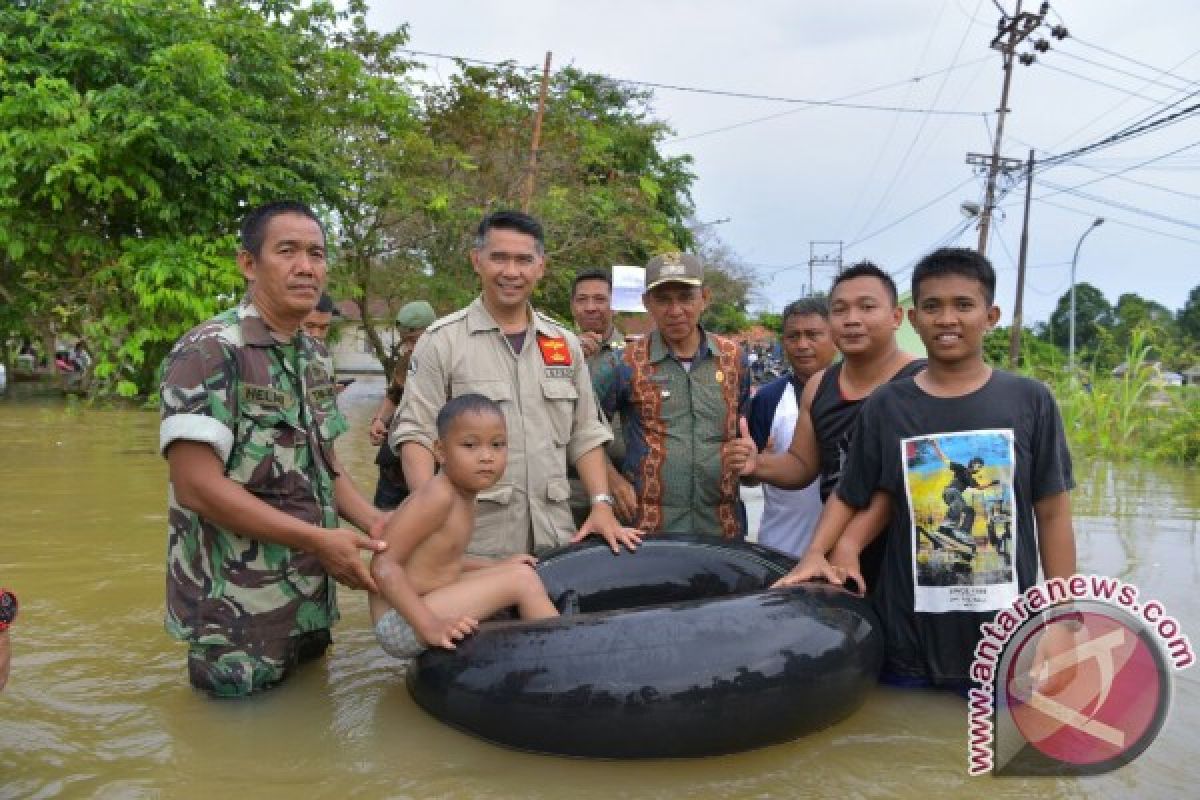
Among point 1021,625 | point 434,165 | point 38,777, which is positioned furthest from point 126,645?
point 434,165

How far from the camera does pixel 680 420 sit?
12.8 ft

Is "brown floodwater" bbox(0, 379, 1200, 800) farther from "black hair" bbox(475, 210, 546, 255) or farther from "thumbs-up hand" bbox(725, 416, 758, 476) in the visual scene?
"black hair" bbox(475, 210, 546, 255)

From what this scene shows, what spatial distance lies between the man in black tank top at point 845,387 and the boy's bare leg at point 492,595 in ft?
3.22

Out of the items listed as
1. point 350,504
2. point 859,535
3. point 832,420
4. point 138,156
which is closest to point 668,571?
point 859,535

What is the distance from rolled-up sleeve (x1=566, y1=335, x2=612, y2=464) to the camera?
146 inches

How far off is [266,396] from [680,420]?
5.35 ft

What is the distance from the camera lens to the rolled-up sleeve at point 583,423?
371 centimetres

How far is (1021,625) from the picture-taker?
2.99 meters

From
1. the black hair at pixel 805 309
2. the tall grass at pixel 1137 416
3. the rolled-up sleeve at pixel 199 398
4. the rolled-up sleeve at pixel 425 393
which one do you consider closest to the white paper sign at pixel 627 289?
the black hair at pixel 805 309

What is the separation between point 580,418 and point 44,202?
1137cm

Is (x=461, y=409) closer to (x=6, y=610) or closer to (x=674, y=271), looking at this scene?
(x=674, y=271)

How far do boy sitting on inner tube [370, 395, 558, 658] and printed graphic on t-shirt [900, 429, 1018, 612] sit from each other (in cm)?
128

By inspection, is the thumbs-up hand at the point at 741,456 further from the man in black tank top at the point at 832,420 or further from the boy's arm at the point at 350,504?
the boy's arm at the point at 350,504

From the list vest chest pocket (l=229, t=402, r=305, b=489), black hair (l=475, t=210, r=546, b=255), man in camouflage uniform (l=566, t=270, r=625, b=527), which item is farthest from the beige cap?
vest chest pocket (l=229, t=402, r=305, b=489)
